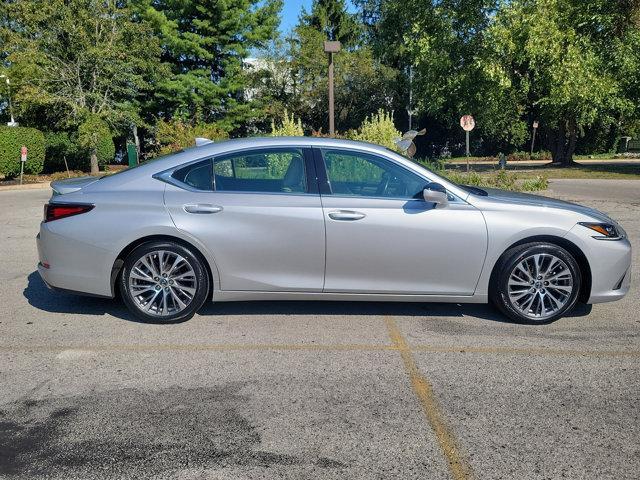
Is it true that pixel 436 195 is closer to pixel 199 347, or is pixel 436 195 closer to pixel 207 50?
pixel 199 347

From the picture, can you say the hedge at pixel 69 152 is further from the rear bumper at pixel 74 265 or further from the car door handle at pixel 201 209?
the car door handle at pixel 201 209

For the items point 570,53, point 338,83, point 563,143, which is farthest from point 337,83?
point 570,53

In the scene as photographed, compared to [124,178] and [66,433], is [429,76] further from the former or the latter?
[66,433]

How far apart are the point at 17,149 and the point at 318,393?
84.1 feet

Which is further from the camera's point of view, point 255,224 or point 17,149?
point 17,149

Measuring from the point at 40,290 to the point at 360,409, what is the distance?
14.6 ft

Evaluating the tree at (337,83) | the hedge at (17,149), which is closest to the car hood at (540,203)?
the hedge at (17,149)

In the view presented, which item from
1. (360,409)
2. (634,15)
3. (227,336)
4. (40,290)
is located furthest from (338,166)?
(634,15)

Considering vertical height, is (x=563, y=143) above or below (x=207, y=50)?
below

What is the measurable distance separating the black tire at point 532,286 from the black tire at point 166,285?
2572mm

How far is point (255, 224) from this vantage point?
4.98m

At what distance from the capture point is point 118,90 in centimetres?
2966

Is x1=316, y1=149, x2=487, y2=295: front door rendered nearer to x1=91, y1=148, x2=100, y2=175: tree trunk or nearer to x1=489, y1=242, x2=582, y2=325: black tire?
x1=489, y1=242, x2=582, y2=325: black tire

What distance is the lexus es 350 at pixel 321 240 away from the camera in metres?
4.96
